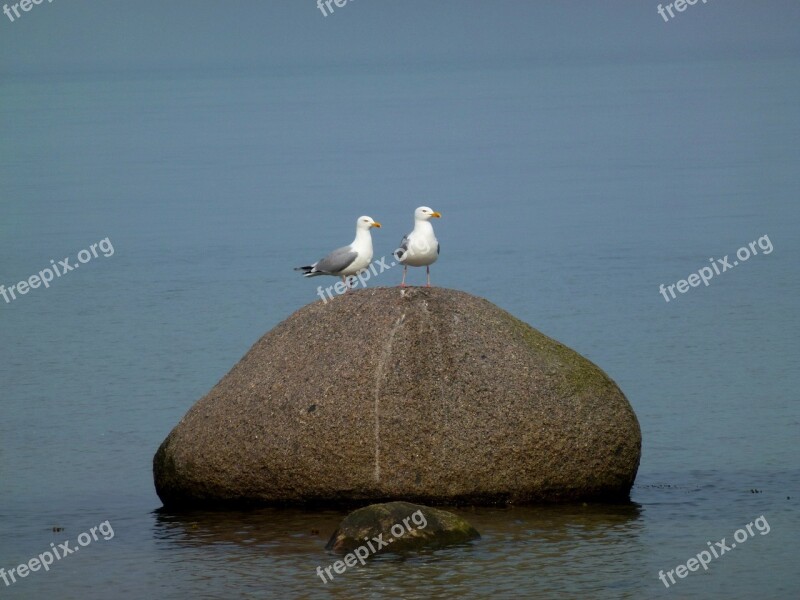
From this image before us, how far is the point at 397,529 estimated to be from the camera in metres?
18.1

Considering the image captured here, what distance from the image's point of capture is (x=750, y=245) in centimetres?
4094

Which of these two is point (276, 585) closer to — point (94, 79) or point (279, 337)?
point (279, 337)

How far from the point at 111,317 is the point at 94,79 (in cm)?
9986

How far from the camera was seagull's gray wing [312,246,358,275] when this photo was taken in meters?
21.1
